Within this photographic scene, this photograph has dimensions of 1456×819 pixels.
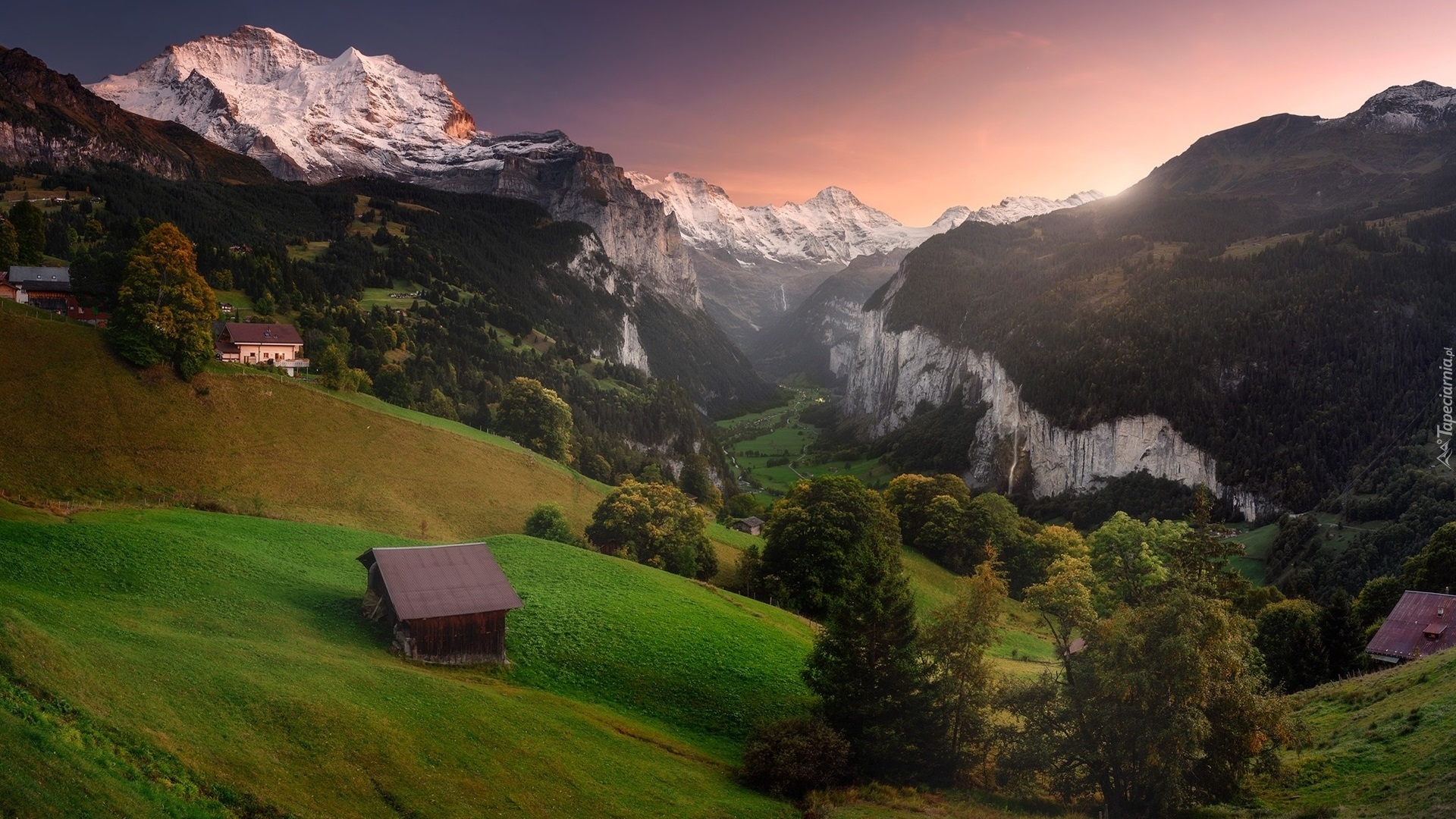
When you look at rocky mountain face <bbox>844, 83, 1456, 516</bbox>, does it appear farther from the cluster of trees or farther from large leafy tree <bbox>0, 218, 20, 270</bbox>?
large leafy tree <bbox>0, 218, 20, 270</bbox>

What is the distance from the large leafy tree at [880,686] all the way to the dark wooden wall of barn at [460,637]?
1370cm

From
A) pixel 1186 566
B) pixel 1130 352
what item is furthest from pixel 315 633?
pixel 1130 352

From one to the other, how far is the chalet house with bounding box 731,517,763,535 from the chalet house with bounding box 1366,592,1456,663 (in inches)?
2305

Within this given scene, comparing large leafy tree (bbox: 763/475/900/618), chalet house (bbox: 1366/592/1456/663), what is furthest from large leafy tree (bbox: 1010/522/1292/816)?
large leafy tree (bbox: 763/475/900/618)

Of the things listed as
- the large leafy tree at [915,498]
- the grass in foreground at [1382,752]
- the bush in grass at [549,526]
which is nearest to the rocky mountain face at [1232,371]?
the large leafy tree at [915,498]

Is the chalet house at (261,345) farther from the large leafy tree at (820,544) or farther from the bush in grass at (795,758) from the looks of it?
the bush in grass at (795,758)

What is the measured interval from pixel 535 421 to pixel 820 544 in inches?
1719

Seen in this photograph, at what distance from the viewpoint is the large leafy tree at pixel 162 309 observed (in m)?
58.2

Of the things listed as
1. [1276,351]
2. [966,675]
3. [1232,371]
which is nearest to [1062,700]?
[966,675]

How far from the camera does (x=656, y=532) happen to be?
61.6 meters

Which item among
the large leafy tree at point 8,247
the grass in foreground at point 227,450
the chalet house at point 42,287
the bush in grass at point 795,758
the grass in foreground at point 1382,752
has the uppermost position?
the large leafy tree at point 8,247

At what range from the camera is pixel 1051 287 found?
655ft

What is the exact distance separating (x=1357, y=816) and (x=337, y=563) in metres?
42.7

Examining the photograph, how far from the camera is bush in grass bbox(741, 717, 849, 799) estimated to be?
2883 centimetres
